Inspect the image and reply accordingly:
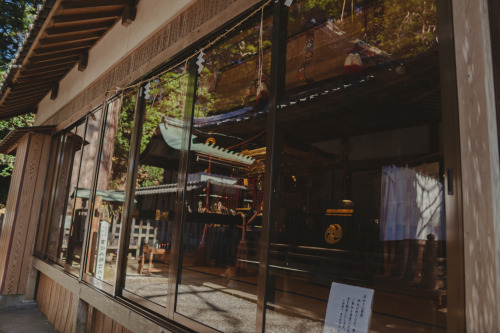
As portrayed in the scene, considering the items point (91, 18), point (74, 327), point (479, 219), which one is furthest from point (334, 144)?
point (479, 219)

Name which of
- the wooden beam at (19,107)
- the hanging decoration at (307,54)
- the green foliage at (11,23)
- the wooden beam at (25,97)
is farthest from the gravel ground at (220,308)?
the green foliage at (11,23)

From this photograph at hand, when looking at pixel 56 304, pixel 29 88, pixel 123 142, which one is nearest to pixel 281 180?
pixel 123 142

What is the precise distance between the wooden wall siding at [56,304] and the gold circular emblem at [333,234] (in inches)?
173

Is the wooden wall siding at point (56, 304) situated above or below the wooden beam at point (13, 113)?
below

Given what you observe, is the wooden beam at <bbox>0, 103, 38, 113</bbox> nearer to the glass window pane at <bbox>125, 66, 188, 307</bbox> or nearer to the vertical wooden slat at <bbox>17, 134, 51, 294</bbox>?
the vertical wooden slat at <bbox>17, 134, 51, 294</bbox>

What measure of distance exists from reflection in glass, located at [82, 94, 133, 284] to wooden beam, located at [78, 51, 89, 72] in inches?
59.6

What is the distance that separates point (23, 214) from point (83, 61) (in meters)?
3.23

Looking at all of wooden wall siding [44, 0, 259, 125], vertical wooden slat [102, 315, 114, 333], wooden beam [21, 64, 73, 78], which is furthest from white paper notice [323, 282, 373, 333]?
wooden beam [21, 64, 73, 78]

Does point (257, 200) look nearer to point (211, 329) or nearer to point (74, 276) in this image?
point (74, 276)

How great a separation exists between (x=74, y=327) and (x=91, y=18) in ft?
12.7

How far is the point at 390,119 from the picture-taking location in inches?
285

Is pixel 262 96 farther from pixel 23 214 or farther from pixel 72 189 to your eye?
pixel 23 214

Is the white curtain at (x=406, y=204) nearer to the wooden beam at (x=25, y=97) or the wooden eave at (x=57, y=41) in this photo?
the wooden eave at (x=57, y=41)

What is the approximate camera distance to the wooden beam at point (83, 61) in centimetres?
554
